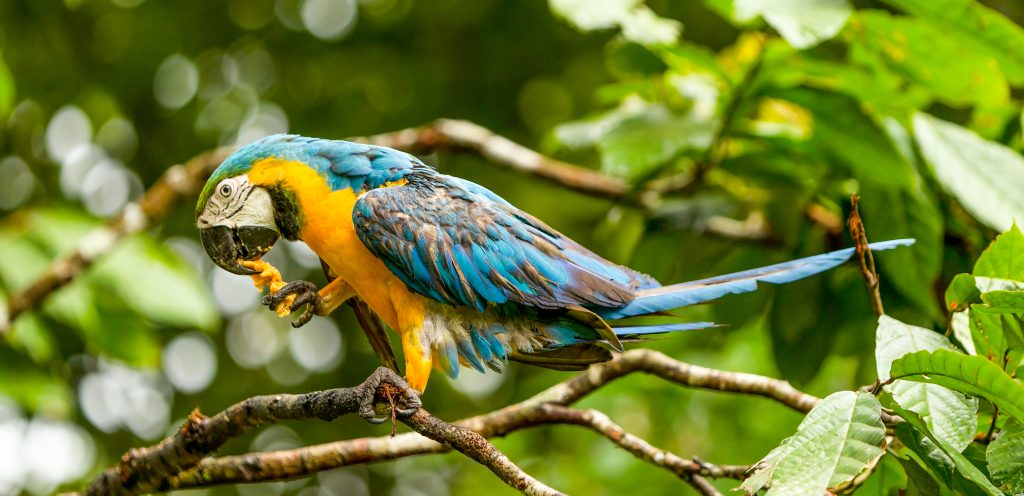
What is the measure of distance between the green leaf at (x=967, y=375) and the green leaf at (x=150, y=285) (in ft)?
8.89

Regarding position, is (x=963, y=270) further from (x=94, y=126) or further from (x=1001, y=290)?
(x=94, y=126)

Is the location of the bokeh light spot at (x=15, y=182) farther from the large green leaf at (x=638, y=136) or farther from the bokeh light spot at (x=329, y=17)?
the large green leaf at (x=638, y=136)

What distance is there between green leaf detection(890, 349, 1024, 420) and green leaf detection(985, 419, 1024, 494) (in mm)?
71

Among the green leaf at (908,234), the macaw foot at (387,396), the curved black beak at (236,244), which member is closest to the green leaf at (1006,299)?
the green leaf at (908,234)

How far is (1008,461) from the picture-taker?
1.67 meters

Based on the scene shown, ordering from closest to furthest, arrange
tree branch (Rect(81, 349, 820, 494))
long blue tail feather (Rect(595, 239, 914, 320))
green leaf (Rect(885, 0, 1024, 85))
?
long blue tail feather (Rect(595, 239, 914, 320)) → tree branch (Rect(81, 349, 820, 494)) → green leaf (Rect(885, 0, 1024, 85))

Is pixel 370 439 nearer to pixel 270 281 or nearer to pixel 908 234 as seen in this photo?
pixel 270 281

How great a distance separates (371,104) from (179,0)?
1196 mm

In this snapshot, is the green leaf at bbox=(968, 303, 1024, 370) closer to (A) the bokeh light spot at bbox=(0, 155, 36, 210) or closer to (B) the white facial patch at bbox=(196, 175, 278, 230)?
(B) the white facial patch at bbox=(196, 175, 278, 230)

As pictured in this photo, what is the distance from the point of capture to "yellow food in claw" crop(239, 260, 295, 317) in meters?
2.15

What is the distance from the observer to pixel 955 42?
2.91 m

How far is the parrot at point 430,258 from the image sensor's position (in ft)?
6.71

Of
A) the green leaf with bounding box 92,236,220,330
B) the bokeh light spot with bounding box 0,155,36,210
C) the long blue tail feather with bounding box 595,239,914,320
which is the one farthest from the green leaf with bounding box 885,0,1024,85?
the bokeh light spot with bounding box 0,155,36,210

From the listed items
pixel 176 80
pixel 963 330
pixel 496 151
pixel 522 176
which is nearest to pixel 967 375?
pixel 963 330
